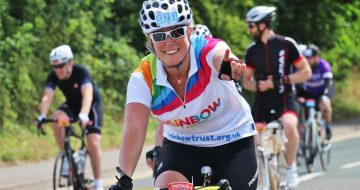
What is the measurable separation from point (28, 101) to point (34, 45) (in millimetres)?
1371

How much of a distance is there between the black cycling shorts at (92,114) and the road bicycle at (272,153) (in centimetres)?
208

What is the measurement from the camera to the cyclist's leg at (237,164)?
18.0ft

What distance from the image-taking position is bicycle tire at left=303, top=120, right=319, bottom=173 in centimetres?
1439

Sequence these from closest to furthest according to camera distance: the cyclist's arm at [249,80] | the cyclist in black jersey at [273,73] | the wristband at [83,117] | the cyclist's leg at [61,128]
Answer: the cyclist in black jersey at [273,73] < the cyclist's arm at [249,80] < the wristband at [83,117] < the cyclist's leg at [61,128]

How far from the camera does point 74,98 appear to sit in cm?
1108

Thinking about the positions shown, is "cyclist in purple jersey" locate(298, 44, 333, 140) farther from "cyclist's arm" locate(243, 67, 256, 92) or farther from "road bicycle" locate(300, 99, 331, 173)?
"cyclist's arm" locate(243, 67, 256, 92)

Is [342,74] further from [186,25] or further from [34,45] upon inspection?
[186,25]

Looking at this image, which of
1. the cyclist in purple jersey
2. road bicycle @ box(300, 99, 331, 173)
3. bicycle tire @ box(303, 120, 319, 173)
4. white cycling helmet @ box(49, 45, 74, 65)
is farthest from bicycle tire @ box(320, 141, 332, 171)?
white cycling helmet @ box(49, 45, 74, 65)

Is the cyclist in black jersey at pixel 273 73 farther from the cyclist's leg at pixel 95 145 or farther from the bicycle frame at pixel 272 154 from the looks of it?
the cyclist's leg at pixel 95 145

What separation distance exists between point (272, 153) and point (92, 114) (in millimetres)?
2407

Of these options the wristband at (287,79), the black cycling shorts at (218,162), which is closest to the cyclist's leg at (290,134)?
the wristband at (287,79)

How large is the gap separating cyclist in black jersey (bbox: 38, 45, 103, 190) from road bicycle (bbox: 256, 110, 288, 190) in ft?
6.66

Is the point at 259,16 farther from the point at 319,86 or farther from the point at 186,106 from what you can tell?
the point at 319,86

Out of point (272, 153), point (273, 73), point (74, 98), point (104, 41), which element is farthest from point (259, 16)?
point (104, 41)
